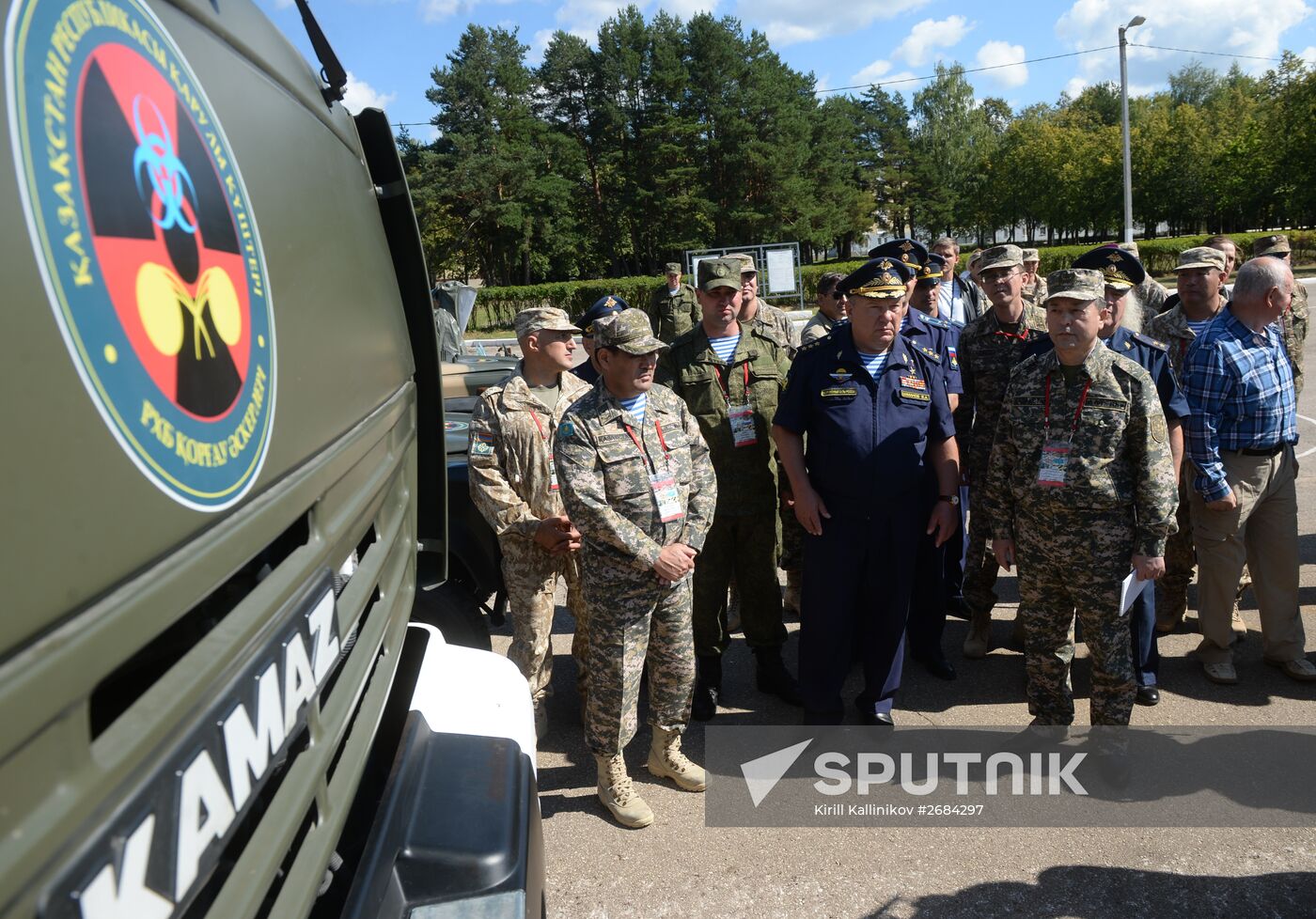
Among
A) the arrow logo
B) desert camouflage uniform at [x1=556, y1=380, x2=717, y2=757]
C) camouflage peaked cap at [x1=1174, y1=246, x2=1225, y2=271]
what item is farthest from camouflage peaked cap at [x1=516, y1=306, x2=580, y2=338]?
camouflage peaked cap at [x1=1174, y1=246, x2=1225, y2=271]

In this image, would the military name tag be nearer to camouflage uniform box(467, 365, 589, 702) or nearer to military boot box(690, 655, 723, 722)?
military boot box(690, 655, 723, 722)

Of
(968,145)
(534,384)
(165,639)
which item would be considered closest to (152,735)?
(165,639)

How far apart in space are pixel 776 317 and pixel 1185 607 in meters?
3.03

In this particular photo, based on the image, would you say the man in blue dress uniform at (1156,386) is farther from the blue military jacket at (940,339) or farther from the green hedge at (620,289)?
the green hedge at (620,289)

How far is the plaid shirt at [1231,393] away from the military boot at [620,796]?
275 cm

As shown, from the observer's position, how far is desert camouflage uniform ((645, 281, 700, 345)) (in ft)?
24.8

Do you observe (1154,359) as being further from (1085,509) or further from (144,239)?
(144,239)

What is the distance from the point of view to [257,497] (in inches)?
48.6

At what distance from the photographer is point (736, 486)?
442cm

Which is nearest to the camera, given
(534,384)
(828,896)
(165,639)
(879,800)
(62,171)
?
(62,171)

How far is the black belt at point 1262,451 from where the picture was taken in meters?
4.24

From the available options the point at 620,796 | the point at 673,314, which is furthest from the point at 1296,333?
the point at 620,796

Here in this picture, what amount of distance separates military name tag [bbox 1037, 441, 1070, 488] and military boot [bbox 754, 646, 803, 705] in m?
1.54

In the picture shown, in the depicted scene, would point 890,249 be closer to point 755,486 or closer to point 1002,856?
point 755,486
